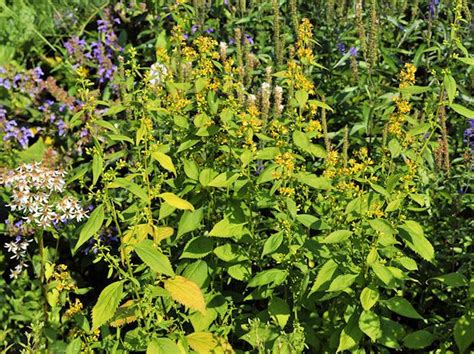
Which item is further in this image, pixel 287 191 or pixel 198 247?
pixel 198 247

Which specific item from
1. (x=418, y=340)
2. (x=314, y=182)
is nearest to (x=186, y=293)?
(x=314, y=182)

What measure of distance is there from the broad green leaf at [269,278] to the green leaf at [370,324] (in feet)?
1.21

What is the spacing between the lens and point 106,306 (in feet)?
9.43

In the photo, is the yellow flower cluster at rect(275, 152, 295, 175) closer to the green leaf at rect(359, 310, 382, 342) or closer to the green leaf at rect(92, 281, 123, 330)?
the green leaf at rect(359, 310, 382, 342)

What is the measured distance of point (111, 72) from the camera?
517 centimetres

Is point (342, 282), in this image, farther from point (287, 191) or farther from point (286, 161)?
point (286, 161)

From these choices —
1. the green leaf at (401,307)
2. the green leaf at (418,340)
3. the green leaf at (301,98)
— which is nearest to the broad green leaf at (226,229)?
the green leaf at (301,98)

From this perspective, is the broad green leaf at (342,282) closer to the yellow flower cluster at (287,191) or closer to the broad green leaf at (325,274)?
the broad green leaf at (325,274)

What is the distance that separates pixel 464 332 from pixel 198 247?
3.97ft

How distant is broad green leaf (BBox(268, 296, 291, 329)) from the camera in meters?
3.29

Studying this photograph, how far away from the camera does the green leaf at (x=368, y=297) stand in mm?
3025

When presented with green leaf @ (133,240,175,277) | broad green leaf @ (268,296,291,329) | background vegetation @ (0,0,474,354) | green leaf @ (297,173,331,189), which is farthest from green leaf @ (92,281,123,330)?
green leaf @ (297,173,331,189)

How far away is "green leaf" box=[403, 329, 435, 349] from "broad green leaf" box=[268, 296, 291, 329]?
0.55m

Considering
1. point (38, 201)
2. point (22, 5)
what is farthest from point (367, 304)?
point (22, 5)
